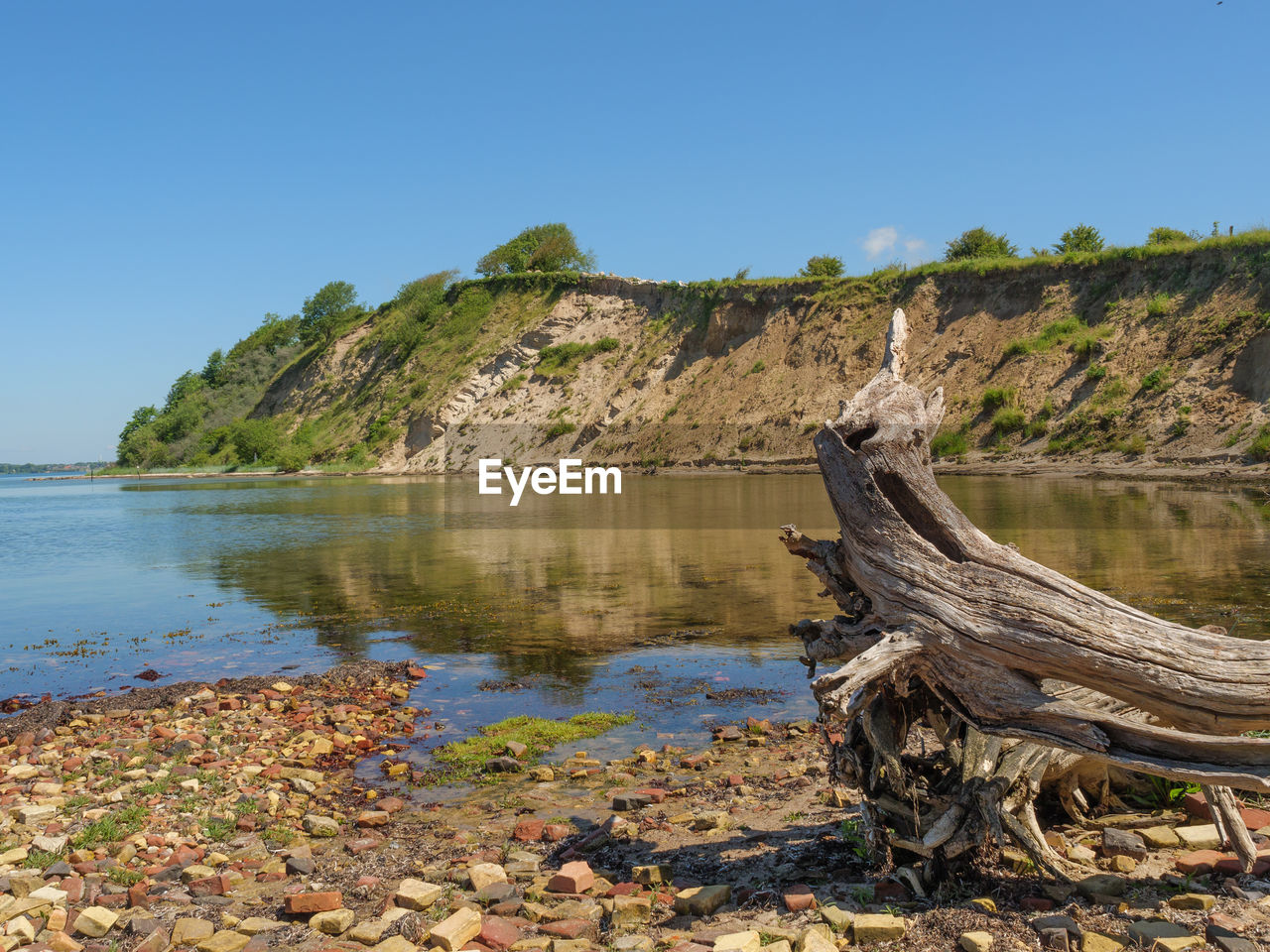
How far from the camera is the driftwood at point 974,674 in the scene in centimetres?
421

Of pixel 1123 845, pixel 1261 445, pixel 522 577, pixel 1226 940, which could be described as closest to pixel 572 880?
pixel 1123 845

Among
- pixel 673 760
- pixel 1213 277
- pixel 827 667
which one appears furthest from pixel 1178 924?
pixel 1213 277

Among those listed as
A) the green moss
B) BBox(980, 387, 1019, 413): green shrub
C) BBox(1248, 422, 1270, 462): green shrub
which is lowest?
the green moss

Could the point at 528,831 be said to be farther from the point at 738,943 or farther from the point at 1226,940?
the point at 1226,940

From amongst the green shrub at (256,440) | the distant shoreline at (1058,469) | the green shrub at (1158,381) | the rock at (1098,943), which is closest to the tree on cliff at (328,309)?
the green shrub at (256,440)

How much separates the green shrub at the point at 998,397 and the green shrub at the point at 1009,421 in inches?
23.1

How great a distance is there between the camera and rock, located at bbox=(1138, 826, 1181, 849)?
4949 millimetres

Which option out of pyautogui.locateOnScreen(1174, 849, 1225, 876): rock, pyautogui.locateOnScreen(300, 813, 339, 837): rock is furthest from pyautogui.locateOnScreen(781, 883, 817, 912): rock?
pyautogui.locateOnScreen(300, 813, 339, 837): rock

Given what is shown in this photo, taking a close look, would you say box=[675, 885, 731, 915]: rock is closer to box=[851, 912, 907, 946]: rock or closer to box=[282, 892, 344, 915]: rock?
box=[851, 912, 907, 946]: rock

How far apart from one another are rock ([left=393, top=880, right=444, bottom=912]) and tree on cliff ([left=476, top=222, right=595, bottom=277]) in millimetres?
76191

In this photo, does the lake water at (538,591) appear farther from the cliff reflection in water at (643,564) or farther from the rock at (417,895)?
the rock at (417,895)

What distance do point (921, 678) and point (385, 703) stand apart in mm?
6158

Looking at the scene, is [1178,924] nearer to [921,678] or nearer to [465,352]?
[921,678]

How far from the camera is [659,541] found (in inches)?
885
